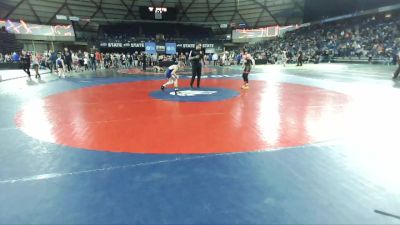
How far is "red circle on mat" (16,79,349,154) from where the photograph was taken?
14.5ft

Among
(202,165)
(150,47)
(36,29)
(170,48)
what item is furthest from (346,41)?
(36,29)

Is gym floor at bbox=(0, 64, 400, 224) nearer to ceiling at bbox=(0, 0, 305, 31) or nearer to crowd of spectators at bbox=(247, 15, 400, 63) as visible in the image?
crowd of spectators at bbox=(247, 15, 400, 63)

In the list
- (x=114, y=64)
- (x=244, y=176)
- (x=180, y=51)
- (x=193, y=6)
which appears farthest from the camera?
(x=193, y=6)

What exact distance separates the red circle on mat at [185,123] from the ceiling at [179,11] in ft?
119

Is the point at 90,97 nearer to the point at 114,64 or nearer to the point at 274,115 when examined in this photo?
the point at 274,115

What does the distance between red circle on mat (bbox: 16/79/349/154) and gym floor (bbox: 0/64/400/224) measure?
0.03m

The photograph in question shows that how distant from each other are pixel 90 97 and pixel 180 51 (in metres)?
34.5

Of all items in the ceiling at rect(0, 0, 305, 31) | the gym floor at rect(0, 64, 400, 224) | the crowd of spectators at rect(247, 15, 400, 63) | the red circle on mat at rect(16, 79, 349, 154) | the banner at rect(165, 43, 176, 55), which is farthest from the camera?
the banner at rect(165, 43, 176, 55)

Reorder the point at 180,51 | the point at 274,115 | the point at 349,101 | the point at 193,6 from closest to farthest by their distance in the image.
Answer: the point at 274,115, the point at 349,101, the point at 180,51, the point at 193,6

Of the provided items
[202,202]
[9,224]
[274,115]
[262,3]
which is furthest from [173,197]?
[262,3]

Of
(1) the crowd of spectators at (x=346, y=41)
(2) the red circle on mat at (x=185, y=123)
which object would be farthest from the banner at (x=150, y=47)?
(2) the red circle on mat at (x=185, y=123)

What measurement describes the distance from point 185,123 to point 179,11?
45.6 m

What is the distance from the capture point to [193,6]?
4609 centimetres

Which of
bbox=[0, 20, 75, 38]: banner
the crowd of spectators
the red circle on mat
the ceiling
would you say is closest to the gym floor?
the red circle on mat
